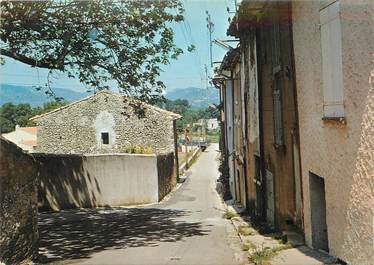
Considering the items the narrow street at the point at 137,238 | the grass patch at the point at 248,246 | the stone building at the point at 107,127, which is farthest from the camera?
the stone building at the point at 107,127

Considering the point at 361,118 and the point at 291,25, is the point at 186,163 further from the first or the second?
the point at 361,118

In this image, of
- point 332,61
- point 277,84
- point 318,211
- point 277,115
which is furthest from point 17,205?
point 277,84

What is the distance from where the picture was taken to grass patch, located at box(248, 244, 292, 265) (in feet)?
28.3

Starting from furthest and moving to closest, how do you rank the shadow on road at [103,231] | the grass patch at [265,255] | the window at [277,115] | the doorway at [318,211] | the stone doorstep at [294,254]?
the window at [277,115] → the shadow on road at [103,231] → the doorway at [318,211] → the grass patch at [265,255] → the stone doorstep at [294,254]

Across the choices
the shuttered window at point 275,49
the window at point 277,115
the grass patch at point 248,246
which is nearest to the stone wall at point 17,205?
the grass patch at point 248,246

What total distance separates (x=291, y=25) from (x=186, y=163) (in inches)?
1828

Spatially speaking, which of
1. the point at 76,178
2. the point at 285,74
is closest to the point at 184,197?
the point at 76,178

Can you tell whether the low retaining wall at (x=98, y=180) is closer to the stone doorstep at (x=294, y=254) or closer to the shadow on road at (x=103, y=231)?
the shadow on road at (x=103, y=231)

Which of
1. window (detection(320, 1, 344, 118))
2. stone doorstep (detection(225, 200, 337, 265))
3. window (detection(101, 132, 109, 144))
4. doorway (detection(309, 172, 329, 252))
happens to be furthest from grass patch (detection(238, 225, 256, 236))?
window (detection(101, 132, 109, 144))

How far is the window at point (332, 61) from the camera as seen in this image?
690 cm

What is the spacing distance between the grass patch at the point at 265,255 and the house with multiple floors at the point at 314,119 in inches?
21.8

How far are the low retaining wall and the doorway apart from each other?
1463 centimetres

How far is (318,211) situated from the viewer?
9.01 meters

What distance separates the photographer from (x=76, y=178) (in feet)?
75.2
